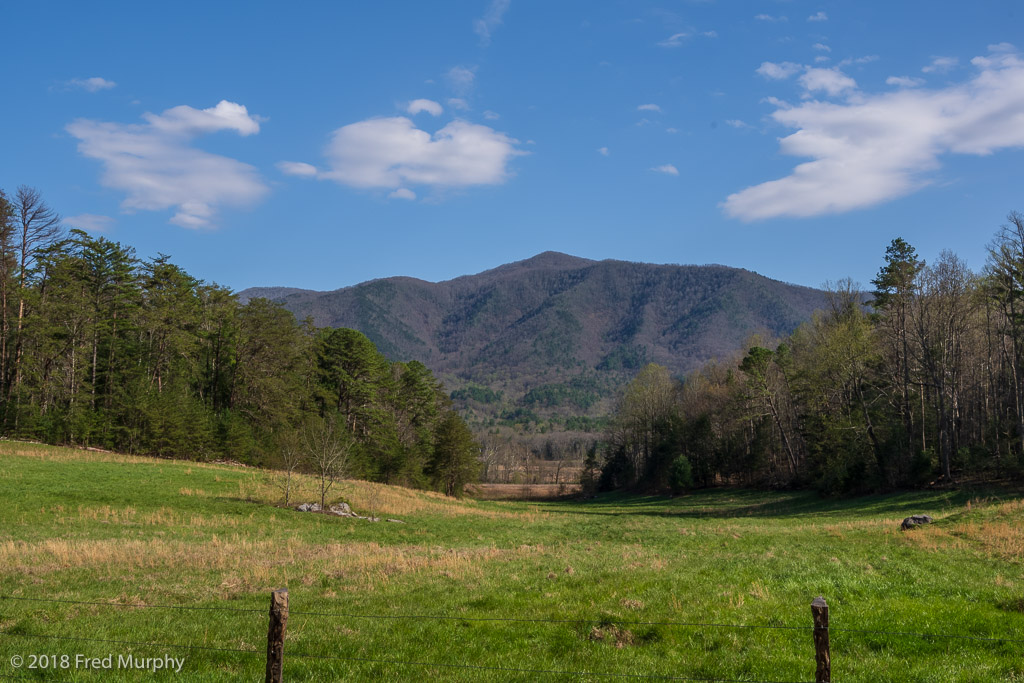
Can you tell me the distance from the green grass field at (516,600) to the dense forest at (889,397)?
2066 cm

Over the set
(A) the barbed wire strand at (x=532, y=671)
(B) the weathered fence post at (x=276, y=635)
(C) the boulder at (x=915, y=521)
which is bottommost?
(C) the boulder at (x=915, y=521)

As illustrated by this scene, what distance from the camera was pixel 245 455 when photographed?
6081 centimetres

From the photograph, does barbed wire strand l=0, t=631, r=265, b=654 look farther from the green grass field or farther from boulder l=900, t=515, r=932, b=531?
boulder l=900, t=515, r=932, b=531

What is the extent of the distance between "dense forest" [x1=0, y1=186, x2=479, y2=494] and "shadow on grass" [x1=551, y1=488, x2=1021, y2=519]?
81.2ft

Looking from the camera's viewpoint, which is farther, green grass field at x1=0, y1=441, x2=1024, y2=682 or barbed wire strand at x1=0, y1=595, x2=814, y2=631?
barbed wire strand at x1=0, y1=595, x2=814, y2=631

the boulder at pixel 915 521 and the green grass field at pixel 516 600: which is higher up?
the green grass field at pixel 516 600

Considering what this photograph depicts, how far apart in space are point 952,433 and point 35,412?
7325cm

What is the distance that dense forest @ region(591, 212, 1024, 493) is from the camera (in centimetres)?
4212

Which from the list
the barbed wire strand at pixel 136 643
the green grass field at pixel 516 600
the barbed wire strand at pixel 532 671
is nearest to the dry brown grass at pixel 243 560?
the green grass field at pixel 516 600

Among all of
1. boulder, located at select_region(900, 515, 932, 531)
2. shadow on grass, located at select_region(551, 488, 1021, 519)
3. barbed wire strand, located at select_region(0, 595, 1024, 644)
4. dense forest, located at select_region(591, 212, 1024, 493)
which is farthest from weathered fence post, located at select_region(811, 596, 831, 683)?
dense forest, located at select_region(591, 212, 1024, 493)

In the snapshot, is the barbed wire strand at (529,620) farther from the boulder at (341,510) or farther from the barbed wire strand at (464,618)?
the boulder at (341,510)

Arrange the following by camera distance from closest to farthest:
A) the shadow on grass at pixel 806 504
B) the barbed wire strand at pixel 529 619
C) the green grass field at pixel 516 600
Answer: the green grass field at pixel 516 600
the barbed wire strand at pixel 529 619
the shadow on grass at pixel 806 504

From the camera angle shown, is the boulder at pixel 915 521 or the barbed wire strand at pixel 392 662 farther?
the boulder at pixel 915 521

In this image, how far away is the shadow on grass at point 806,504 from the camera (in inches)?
1375
